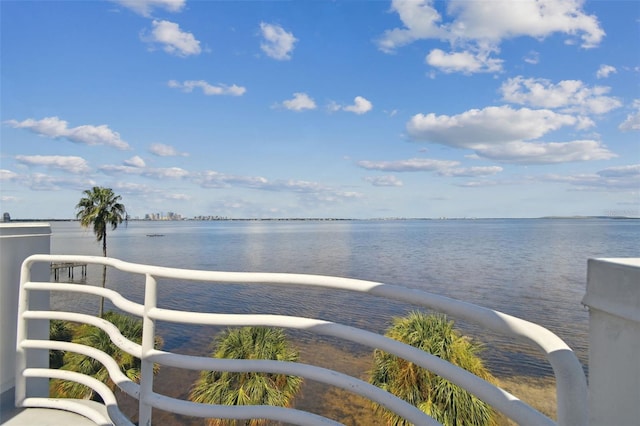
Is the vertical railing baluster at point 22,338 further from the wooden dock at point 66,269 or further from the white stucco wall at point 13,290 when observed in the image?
the wooden dock at point 66,269

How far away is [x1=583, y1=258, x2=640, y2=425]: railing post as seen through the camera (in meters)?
0.89

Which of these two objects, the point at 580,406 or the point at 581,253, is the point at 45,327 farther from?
the point at 581,253

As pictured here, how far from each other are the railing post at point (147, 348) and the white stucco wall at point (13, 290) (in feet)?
3.65

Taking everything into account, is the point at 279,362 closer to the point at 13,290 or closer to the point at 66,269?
the point at 13,290

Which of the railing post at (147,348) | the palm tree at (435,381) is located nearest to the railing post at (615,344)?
the railing post at (147,348)

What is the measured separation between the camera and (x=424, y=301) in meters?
1.28

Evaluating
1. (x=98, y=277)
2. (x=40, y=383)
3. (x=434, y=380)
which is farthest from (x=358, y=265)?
(x=40, y=383)

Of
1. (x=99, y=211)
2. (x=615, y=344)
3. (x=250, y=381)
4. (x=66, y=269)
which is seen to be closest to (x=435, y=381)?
(x=250, y=381)

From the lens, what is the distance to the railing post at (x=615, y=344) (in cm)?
89

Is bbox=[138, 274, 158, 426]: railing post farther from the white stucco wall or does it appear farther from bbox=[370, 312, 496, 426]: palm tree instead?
bbox=[370, 312, 496, 426]: palm tree

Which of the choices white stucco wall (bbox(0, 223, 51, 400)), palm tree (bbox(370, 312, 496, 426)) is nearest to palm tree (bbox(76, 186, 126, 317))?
palm tree (bbox(370, 312, 496, 426))

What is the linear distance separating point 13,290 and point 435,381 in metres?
10.8

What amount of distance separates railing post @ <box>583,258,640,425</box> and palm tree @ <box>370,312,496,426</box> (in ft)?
32.3

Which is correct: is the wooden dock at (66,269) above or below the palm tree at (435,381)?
below
